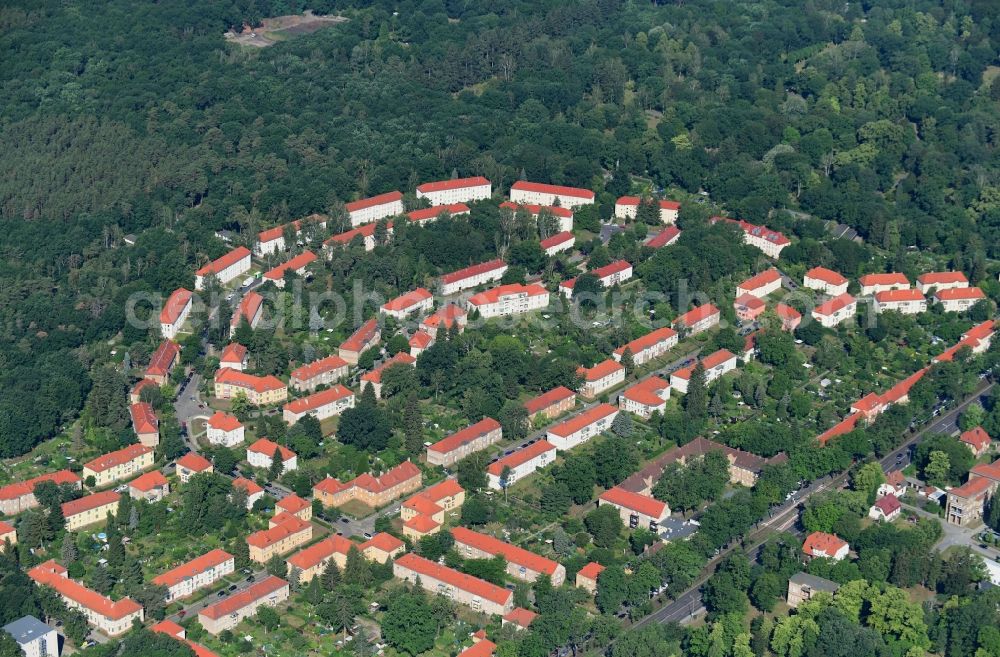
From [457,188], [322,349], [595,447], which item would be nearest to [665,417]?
[595,447]

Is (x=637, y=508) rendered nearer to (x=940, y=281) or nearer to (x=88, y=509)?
(x=88, y=509)

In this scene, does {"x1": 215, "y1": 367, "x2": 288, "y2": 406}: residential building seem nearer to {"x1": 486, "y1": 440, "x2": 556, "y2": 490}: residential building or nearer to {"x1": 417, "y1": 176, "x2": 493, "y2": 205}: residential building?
{"x1": 486, "y1": 440, "x2": 556, "y2": 490}: residential building

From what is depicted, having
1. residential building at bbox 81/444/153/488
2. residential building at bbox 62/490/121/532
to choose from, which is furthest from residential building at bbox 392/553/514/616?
residential building at bbox 81/444/153/488

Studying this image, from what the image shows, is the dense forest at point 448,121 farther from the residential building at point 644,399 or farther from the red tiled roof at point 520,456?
the red tiled roof at point 520,456

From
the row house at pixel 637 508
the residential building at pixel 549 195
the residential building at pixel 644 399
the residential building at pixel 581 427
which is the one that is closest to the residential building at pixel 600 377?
the residential building at pixel 644 399

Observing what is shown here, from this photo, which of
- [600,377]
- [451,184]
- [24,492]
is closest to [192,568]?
[24,492]
